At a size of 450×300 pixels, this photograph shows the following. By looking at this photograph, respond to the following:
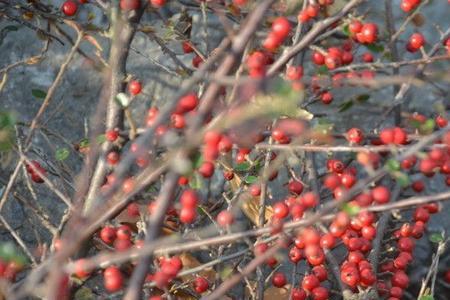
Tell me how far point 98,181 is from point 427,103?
1.52m

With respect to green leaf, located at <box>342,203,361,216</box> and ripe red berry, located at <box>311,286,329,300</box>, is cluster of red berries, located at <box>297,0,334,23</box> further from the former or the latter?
ripe red berry, located at <box>311,286,329,300</box>

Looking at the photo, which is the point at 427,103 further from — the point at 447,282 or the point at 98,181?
the point at 98,181

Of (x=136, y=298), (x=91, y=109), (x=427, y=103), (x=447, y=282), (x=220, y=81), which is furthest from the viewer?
(x=427, y=103)

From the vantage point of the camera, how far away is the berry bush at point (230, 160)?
4.04 feet

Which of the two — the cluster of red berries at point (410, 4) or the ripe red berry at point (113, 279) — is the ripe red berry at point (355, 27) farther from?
the ripe red berry at point (113, 279)

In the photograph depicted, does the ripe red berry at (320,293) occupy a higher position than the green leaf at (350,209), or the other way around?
the green leaf at (350,209)

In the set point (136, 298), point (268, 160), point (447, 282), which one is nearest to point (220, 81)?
point (136, 298)

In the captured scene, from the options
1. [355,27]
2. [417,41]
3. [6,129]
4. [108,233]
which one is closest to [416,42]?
[417,41]

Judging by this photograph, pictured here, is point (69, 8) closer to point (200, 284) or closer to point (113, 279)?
point (200, 284)

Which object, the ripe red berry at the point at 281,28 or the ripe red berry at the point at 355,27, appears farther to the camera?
the ripe red berry at the point at 355,27

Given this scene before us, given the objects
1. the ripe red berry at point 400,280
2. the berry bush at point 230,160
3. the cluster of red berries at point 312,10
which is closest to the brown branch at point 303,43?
the berry bush at point 230,160

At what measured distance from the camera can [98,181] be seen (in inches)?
67.1

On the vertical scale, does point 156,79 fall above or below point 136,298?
below

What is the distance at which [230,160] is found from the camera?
6.87 ft
